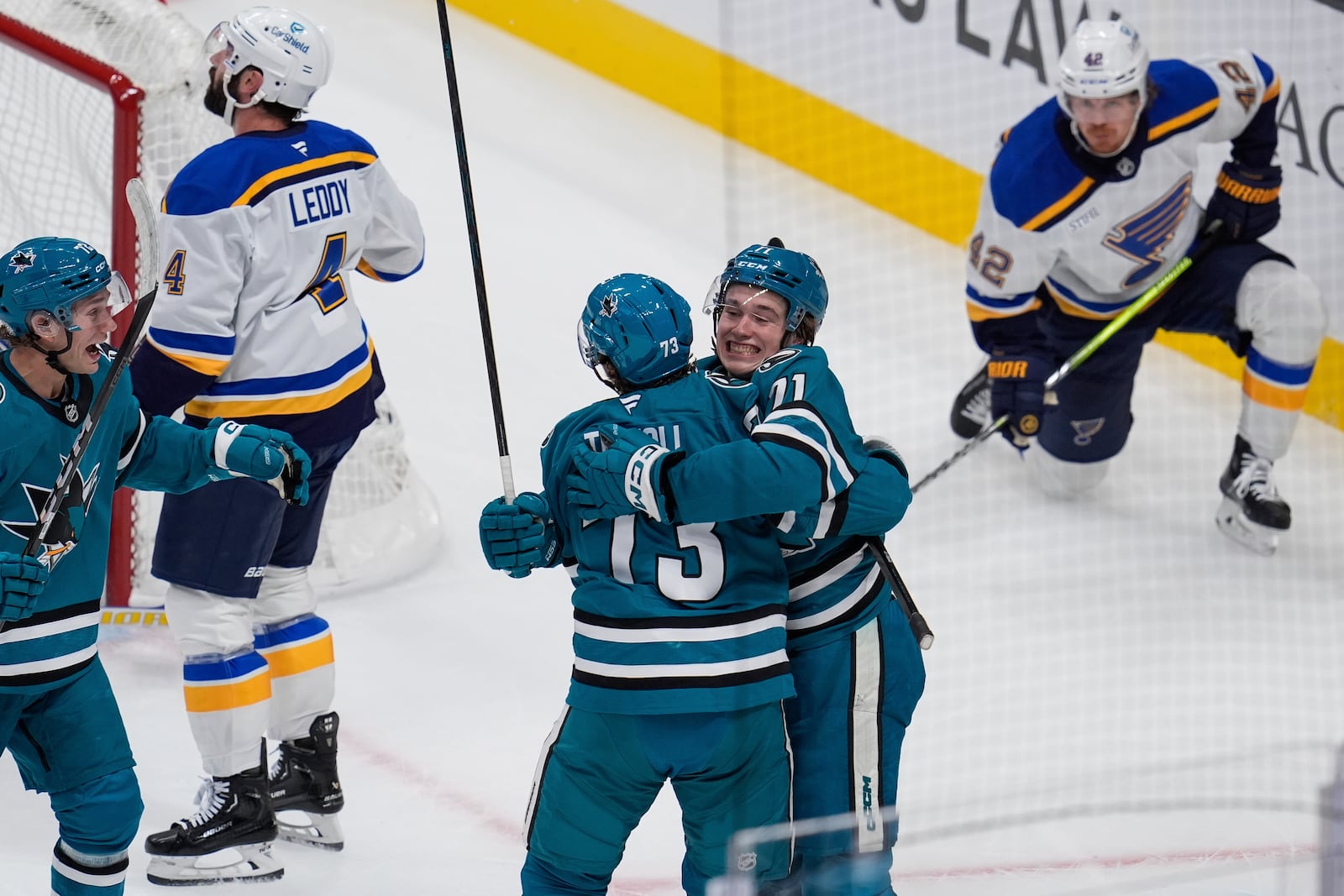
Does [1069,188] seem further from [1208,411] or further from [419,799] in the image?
[419,799]

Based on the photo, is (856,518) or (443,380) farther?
(443,380)

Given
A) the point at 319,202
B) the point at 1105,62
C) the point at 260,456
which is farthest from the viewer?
the point at 1105,62

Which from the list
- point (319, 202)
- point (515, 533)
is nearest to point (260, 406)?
point (319, 202)

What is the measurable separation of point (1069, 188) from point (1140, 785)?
187 centimetres

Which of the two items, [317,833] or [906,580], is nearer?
[317,833]

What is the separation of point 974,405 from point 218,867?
2442 mm

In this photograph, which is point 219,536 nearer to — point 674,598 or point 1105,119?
point 674,598

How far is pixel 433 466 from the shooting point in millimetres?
4633

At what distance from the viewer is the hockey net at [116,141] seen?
3627mm

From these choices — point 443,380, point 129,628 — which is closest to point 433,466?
point 443,380

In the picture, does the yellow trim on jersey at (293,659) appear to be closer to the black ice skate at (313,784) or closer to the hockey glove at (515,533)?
the black ice skate at (313,784)

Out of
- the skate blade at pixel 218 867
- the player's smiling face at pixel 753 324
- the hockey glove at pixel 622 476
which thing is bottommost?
the skate blade at pixel 218 867

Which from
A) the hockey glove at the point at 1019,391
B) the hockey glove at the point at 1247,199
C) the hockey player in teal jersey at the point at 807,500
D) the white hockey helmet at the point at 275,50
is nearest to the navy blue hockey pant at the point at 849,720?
the hockey player in teal jersey at the point at 807,500

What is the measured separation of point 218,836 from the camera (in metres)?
2.92
